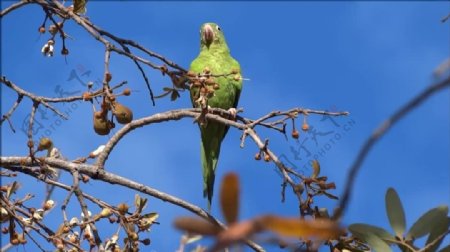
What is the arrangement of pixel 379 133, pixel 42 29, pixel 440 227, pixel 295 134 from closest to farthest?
1. pixel 379 133
2. pixel 440 227
3. pixel 295 134
4. pixel 42 29

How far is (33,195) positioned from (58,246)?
40 centimetres

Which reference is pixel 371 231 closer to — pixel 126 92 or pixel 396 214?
pixel 396 214

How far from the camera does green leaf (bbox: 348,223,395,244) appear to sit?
1743 mm

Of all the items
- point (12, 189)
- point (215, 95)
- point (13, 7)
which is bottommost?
point (12, 189)

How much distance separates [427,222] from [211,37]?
4.33 meters

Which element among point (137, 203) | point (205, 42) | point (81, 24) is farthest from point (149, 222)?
point (205, 42)

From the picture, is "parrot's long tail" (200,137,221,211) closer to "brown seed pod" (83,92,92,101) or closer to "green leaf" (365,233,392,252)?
"brown seed pod" (83,92,92,101)

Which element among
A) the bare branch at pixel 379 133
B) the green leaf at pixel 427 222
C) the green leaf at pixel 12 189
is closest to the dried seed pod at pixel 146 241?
the green leaf at pixel 12 189

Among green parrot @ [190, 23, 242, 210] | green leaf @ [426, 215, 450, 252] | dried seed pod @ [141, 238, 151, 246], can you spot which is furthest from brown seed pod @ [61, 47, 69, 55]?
green leaf @ [426, 215, 450, 252]

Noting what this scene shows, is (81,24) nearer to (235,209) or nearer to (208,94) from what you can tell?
(208,94)

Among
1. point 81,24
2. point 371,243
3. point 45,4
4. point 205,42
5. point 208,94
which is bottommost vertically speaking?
point 371,243

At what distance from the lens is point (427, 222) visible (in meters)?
1.72

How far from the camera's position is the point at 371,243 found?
172cm

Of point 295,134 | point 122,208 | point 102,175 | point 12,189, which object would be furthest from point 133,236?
point 295,134
